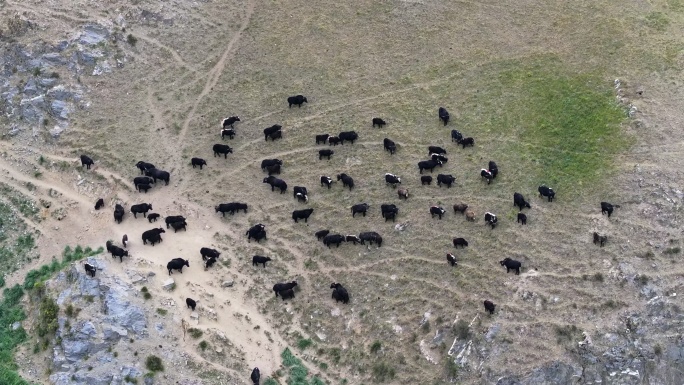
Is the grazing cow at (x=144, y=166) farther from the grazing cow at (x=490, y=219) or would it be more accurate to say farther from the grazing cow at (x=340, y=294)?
the grazing cow at (x=490, y=219)

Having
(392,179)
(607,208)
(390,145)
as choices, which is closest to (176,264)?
(392,179)

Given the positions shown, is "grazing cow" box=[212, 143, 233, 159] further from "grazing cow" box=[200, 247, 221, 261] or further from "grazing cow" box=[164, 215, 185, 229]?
"grazing cow" box=[200, 247, 221, 261]

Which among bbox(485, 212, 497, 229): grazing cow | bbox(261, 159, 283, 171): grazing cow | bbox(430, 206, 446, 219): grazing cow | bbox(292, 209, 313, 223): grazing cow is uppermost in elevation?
bbox(485, 212, 497, 229): grazing cow

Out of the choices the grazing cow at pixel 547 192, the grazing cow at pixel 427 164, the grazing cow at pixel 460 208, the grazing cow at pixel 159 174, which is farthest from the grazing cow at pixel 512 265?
the grazing cow at pixel 159 174

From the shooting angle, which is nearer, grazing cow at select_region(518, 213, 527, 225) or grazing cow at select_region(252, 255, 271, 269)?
grazing cow at select_region(518, 213, 527, 225)

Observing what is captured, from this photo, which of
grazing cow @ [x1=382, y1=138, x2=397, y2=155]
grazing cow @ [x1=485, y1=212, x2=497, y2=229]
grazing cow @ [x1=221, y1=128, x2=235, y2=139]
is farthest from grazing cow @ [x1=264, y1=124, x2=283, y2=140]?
grazing cow @ [x1=485, y1=212, x2=497, y2=229]

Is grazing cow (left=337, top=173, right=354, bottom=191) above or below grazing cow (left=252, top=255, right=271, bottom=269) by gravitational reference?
above
